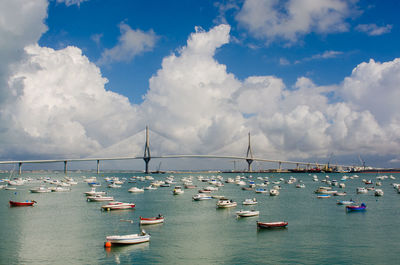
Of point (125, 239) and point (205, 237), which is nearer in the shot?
point (125, 239)

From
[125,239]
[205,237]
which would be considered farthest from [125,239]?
[205,237]

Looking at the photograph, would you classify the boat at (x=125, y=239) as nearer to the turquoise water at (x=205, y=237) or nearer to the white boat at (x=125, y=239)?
the white boat at (x=125, y=239)

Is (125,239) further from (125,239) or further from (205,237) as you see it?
(205,237)

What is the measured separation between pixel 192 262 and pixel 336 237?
16267 mm

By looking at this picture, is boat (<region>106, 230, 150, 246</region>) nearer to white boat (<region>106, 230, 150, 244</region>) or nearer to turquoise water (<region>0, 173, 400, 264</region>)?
white boat (<region>106, 230, 150, 244</region>)

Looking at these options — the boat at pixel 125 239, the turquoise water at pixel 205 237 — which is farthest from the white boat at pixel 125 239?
the turquoise water at pixel 205 237

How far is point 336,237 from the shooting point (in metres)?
34.7

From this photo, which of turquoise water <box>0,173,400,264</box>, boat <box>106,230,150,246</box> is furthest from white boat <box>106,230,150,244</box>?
turquoise water <box>0,173,400,264</box>

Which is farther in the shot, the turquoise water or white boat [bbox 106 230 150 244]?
white boat [bbox 106 230 150 244]

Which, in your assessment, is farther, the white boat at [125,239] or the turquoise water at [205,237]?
the white boat at [125,239]

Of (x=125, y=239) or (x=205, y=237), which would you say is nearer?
(x=125, y=239)

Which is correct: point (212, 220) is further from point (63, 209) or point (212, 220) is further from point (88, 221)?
point (63, 209)

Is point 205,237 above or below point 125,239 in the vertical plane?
below

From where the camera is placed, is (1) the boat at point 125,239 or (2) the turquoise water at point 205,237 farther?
(1) the boat at point 125,239
